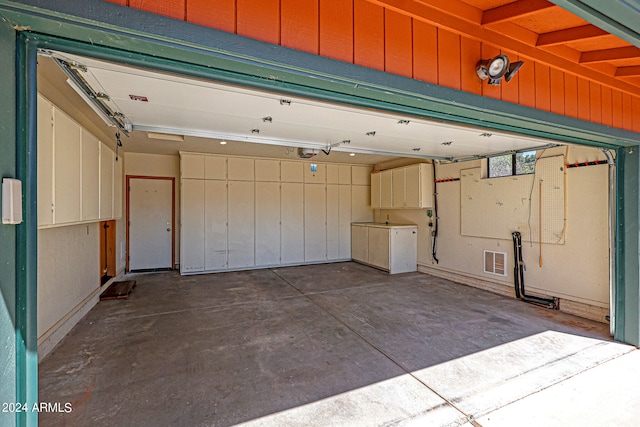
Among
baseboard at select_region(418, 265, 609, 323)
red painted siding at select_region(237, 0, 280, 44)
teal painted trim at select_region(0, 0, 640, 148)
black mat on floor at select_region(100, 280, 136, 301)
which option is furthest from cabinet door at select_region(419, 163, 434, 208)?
black mat on floor at select_region(100, 280, 136, 301)

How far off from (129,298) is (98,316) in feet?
2.50

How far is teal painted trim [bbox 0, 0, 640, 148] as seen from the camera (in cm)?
96

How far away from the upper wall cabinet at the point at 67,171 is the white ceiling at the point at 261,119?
0.50m

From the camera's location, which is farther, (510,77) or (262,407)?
(262,407)

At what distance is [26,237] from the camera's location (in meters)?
0.98

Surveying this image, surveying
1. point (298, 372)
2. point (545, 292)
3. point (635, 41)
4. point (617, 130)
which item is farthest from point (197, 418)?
point (545, 292)

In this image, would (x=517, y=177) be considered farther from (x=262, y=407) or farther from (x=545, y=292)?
(x=262, y=407)

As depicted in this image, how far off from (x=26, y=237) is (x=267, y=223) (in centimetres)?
594

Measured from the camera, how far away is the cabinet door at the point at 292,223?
705 centimetres

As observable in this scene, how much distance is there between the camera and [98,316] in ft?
12.3

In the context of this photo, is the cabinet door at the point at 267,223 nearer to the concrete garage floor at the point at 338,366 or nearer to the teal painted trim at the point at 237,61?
the concrete garage floor at the point at 338,366

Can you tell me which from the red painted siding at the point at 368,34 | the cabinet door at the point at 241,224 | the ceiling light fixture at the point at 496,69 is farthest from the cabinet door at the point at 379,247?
the red painted siding at the point at 368,34

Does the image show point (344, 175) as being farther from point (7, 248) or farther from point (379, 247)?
point (7, 248)

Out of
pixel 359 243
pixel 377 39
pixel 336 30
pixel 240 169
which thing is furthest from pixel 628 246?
pixel 240 169
